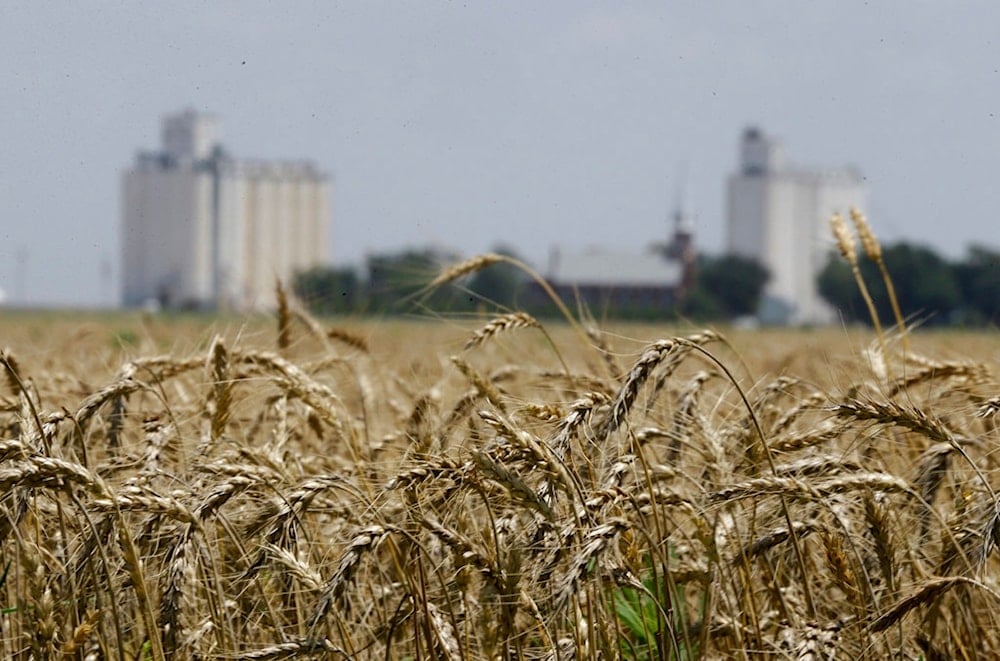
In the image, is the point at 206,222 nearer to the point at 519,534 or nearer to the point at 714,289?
the point at 714,289

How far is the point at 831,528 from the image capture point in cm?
248

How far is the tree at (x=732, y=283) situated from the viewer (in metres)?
110

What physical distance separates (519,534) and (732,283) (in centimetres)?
11339

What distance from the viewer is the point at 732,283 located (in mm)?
114062

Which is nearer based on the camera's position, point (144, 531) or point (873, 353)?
point (144, 531)

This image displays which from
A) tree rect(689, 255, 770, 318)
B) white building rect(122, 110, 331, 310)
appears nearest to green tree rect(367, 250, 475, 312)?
tree rect(689, 255, 770, 318)


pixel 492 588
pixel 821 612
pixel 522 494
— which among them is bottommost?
pixel 821 612

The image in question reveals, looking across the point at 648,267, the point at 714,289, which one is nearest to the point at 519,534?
the point at 714,289

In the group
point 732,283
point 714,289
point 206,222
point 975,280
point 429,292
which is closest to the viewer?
point 429,292

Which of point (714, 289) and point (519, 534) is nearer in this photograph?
point (519, 534)

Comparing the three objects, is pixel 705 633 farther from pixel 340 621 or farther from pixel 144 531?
pixel 144 531

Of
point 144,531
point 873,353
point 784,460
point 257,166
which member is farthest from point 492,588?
point 257,166

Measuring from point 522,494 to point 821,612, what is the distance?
1.15 m

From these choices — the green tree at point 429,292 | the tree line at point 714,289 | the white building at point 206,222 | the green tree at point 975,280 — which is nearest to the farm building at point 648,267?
the tree line at point 714,289
